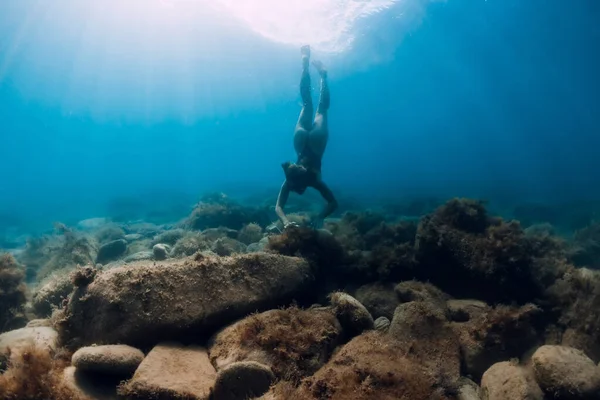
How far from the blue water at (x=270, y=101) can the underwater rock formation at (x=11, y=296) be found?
28123 mm

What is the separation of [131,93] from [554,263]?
113488mm

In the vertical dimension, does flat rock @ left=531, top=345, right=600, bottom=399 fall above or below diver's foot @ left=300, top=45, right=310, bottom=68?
below

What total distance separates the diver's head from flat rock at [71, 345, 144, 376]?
7651 mm

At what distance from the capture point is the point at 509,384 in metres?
3.74

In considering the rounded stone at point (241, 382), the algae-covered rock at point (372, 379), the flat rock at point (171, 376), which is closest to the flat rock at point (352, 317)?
the algae-covered rock at point (372, 379)

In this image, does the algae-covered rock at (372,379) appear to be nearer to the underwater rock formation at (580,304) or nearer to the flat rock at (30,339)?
the underwater rock formation at (580,304)

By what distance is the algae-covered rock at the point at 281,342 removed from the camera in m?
3.68

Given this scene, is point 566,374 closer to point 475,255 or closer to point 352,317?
point 352,317

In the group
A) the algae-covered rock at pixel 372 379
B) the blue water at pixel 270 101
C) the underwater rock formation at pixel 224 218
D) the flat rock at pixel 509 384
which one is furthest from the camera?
the blue water at pixel 270 101

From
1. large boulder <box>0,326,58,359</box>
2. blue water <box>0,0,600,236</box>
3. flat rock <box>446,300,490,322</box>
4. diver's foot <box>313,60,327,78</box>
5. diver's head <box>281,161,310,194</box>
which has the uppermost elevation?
blue water <box>0,0,600,236</box>

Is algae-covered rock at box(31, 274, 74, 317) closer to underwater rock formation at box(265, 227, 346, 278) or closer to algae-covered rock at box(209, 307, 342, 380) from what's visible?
underwater rock formation at box(265, 227, 346, 278)

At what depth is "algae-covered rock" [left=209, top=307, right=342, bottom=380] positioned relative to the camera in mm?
3676

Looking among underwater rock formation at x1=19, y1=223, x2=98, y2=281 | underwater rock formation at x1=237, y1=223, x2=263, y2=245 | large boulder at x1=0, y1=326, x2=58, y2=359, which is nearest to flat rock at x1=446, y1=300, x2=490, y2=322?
large boulder at x1=0, y1=326, x2=58, y2=359

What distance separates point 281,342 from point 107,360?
1.80 meters
